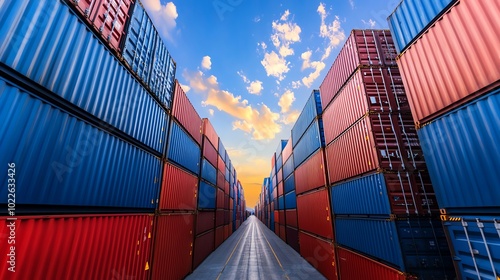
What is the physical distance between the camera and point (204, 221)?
1908 centimetres

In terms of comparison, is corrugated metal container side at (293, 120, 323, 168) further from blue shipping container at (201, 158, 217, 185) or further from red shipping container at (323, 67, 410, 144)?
blue shipping container at (201, 158, 217, 185)

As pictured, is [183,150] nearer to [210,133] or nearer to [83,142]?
[83,142]

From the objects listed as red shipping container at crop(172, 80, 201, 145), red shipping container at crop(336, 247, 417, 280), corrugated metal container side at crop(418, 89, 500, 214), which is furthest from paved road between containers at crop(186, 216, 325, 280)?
corrugated metal container side at crop(418, 89, 500, 214)

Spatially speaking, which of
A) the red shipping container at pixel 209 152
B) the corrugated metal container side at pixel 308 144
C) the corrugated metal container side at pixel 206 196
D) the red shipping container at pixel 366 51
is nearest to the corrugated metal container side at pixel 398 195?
the red shipping container at pixel 366 51

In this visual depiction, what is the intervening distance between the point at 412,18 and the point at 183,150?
42.1 ft

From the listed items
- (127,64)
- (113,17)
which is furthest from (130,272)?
(113,17)

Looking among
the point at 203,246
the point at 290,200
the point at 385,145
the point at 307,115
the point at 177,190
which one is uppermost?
the point at 307,115

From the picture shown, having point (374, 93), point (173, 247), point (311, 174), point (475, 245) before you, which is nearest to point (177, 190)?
point (173, 247)

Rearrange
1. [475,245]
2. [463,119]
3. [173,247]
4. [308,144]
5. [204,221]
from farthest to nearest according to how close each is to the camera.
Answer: [204,221], [308,144], [173,247], [463,119], [475,245]

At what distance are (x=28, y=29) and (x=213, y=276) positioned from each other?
50.6 feet

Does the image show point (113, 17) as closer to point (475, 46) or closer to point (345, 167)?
point (475, 46)

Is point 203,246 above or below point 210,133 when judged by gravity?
below

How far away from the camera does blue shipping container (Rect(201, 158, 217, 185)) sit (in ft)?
A: 61.2

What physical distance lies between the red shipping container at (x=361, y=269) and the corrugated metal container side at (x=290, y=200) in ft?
37.6
